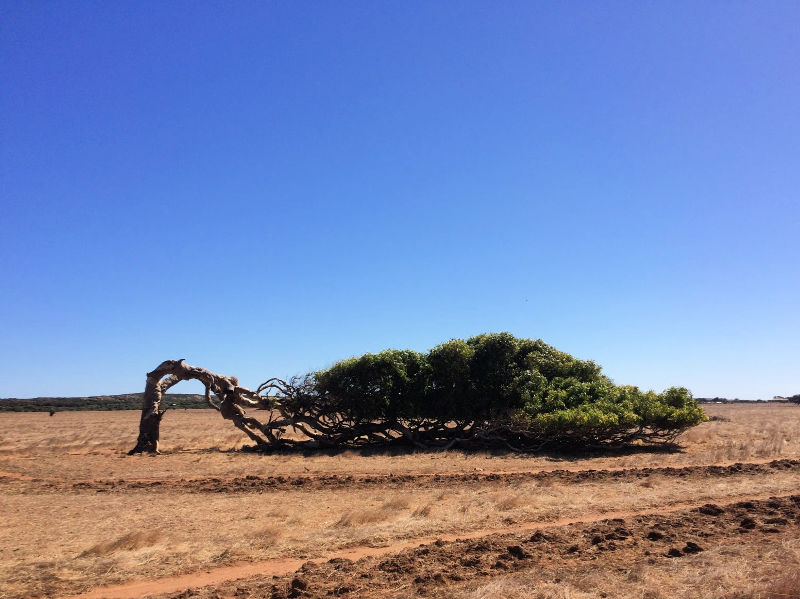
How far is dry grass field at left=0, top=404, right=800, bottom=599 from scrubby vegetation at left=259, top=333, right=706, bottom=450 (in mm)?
5964

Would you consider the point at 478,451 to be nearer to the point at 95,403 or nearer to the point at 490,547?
the point at 490,547

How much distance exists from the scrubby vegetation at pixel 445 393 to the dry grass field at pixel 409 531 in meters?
5.96

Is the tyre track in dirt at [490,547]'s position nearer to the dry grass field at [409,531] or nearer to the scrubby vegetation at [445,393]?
the dry grass field at [409,531]

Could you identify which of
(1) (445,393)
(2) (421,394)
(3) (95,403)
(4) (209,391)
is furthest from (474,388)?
(3) (95,403)

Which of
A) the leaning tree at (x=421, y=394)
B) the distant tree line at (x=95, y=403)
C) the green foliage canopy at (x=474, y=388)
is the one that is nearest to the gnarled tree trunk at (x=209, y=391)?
the leaning tree at (x=421, y=394)

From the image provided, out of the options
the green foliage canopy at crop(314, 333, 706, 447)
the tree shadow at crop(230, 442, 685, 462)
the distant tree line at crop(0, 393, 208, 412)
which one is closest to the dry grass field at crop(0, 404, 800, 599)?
the tree shadow at crop(230, 442, 685, 462)

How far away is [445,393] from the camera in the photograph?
79.3ft

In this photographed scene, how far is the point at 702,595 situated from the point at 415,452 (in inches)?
639

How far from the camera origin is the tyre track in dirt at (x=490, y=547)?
668cm

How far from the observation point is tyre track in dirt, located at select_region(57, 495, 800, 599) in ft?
21.9

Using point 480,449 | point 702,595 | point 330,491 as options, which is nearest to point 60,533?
point 330,491

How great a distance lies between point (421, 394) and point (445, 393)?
3.47ft

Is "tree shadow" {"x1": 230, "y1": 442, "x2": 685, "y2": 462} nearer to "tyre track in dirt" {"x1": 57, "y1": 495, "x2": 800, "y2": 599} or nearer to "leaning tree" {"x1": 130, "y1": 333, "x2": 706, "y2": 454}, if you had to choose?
"leaning tree" {"x1": 130, "y1": 333, "x2": 706, "y2": 454}

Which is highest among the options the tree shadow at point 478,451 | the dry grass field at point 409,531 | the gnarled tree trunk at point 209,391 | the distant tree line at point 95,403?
the gnarled tree trunk at point 209,391
